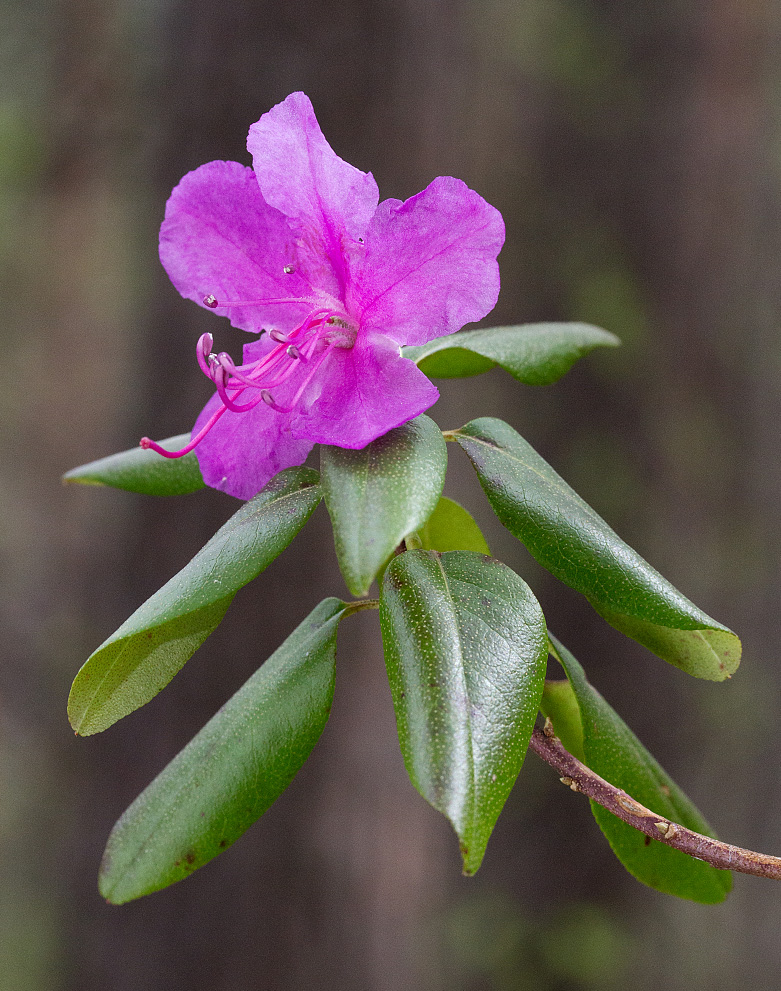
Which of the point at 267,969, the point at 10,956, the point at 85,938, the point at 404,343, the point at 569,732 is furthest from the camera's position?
the point at 10,956

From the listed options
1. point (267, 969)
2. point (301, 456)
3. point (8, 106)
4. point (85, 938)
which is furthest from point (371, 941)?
point (8, 106)

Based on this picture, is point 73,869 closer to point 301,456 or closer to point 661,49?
point 301,456

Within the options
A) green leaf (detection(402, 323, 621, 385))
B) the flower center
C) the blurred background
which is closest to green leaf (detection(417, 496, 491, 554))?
green leaf (detection(402, 323, 621, 385))

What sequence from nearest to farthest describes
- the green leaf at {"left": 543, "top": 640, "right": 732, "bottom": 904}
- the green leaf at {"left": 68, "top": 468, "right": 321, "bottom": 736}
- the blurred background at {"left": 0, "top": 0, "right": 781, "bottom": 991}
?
the green leaf at {"left": 68, "top": 468, "right": 321, "bottom": 736} < the green leaf at {"left": 543, "top": 640, "right": 732, "bottom": 904} < the blurred background at {"left": 0, "top": 0, "right": 781, "bottom": 991}

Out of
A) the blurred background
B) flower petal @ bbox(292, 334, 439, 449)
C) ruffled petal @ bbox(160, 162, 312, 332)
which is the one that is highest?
ruffled petal @ bbox(160, 162, 312, 332)

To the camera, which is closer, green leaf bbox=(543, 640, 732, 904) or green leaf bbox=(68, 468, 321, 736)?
green leaf bbox=(68, 468, 321, 736)

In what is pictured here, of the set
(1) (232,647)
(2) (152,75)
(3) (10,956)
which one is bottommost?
(3) (10,956)

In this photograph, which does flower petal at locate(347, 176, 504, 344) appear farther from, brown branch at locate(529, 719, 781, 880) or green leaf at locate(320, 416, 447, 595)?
brown branch at locate(529, 719, 781, 880)
